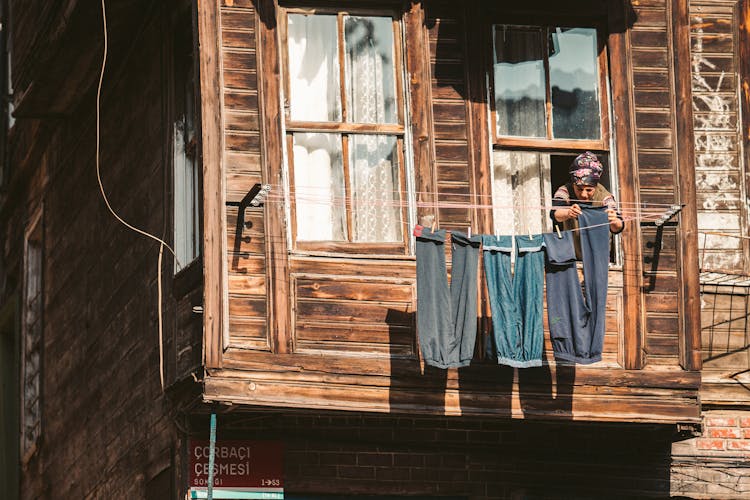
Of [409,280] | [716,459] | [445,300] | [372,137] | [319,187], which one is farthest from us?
[716,459]

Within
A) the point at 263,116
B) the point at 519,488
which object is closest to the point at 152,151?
the point at 263,116

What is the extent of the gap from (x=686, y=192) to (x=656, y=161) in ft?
1.09

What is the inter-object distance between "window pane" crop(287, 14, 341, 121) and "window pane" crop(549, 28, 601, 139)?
173 centimetres

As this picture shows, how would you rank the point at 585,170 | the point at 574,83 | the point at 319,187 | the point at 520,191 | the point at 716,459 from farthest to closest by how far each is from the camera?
the point at 716,459 → the point at 574,83 → the point at 520,191 → the point at 319,187 → the point at 585,170

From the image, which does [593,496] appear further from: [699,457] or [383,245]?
[383,245]

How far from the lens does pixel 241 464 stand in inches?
500

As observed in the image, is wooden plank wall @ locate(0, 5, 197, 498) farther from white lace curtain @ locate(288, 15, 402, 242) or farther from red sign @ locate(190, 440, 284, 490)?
white lace curtain @ locate(288, 15, 402, 242)

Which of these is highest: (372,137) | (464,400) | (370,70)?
(370,70)

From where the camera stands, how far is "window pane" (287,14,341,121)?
1277 centimetres

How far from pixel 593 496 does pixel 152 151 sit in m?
4.69

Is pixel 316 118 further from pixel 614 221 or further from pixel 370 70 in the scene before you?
pixel 614 221

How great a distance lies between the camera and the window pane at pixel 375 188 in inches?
495

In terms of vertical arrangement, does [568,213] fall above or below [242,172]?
below

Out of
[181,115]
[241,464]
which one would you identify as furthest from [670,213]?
[181,115]
